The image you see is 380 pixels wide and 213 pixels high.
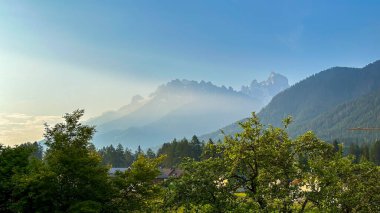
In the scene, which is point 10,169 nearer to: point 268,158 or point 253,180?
point 253,180

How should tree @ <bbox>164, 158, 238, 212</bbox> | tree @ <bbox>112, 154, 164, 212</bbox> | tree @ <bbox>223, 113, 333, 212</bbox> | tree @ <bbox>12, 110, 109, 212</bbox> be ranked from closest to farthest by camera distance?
tree @ <bbox>164, 158, 238, 212</bbox>, tree @ <bbox>223, 113, 333, 212</bbox>, tree @ <bbox>12, 110, 109, 212</bbox>, tree @ <bbox>112, 154, 164, 212</bbox>

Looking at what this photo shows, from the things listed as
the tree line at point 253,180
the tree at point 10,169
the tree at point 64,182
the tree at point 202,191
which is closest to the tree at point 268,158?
the tree line at point 253,180

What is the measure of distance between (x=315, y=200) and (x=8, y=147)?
28.2 metres

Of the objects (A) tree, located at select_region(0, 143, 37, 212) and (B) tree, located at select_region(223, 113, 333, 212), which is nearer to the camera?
(B) tree, located at select_region(223, 113, 333, 212)

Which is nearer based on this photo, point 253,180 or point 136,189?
point 253,180

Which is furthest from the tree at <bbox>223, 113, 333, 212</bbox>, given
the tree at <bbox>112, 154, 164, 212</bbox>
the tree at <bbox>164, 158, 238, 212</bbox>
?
the tree at <bbox>112, 154, 164, 212</bbox>

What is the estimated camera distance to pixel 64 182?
26.3 metres

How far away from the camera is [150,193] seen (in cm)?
2827

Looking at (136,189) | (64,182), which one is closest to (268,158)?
(136,189)

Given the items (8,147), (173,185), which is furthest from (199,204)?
(8,147)

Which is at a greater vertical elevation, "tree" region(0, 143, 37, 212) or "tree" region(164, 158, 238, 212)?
"tree" region(0, 143, 37, 212)

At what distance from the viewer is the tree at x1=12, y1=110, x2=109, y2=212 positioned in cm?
2531

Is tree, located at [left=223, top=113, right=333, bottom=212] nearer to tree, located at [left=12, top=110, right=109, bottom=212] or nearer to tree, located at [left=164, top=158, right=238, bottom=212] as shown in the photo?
tree, located at [left=164, top=158, right=238, bottom=212]

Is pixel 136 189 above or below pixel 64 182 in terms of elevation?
below
